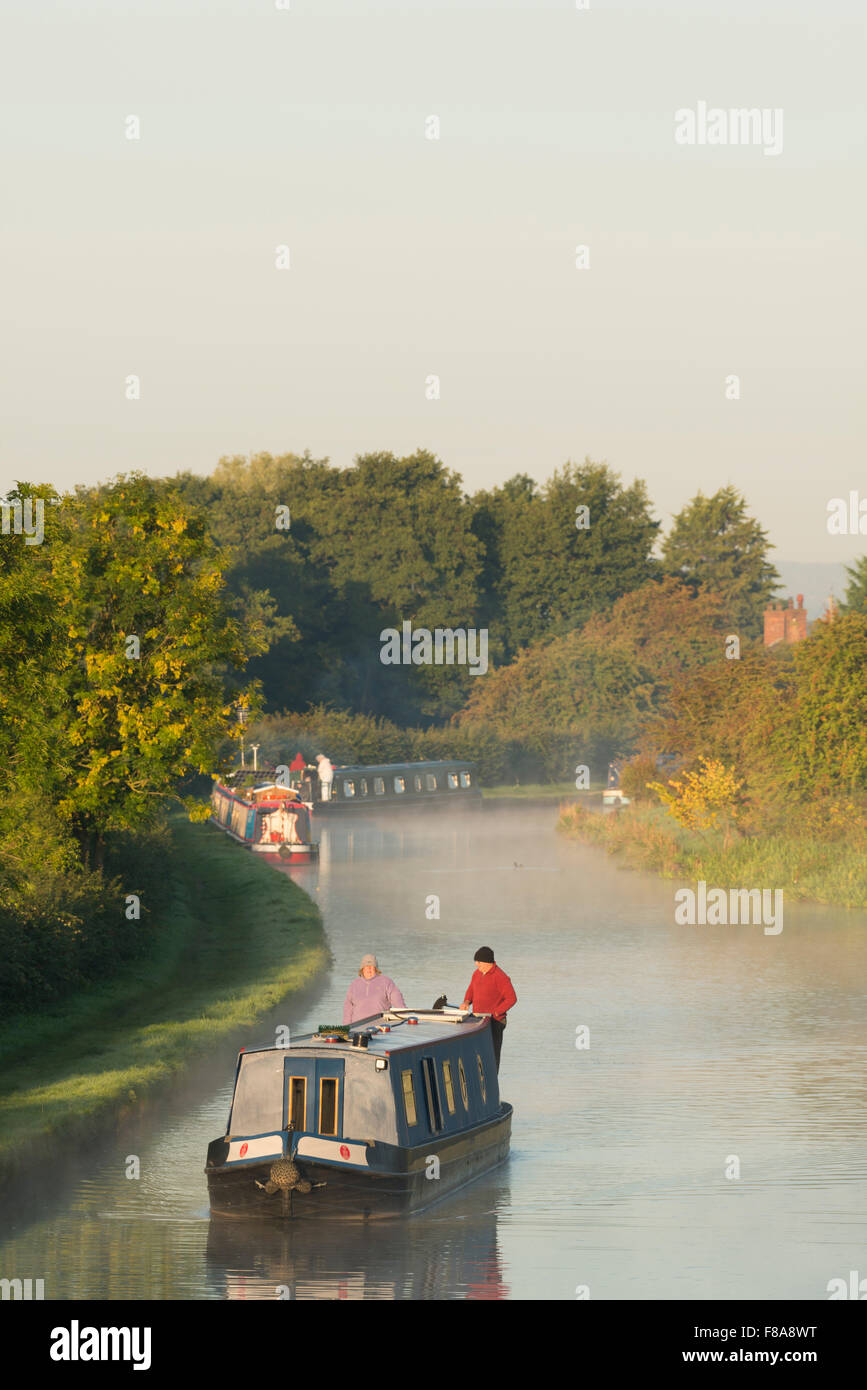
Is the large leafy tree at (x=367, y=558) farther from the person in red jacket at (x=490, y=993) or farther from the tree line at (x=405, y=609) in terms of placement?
the person in red jacket at (x=490, y=993)

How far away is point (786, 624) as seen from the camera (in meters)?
118

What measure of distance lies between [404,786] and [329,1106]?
86912mm

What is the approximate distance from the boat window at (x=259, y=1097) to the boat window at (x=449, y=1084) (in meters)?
2.63

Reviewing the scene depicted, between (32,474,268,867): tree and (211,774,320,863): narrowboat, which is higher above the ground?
(32,474,268,867): tree

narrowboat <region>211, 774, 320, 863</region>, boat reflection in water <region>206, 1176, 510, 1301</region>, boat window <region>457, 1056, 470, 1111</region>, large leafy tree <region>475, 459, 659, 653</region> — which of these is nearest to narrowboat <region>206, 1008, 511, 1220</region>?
boat reflection in water <region>206, 1176, 510, 1301</region>

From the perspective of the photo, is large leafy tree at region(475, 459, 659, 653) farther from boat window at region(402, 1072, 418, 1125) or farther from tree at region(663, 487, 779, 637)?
boat window at region(402, 1072, 418, 1125)

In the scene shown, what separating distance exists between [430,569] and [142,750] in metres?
106

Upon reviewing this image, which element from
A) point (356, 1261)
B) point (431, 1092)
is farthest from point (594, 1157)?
point (356, 1261)

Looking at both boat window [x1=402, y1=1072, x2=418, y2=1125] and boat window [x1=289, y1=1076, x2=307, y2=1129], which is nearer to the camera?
boat window [x1=289, y1=1076, x2=307, y2=1129]

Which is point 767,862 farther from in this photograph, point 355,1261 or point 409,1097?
point 355,1261

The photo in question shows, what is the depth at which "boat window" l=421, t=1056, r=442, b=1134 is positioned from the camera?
2094cm

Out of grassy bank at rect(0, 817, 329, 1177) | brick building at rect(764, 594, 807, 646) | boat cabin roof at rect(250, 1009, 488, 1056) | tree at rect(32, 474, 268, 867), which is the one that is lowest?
grassy bank at rect(0, 817, 329, 1177)

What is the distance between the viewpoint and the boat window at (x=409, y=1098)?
20172 mm

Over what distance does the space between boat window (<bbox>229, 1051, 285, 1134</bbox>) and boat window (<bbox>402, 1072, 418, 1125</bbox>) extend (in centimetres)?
139
